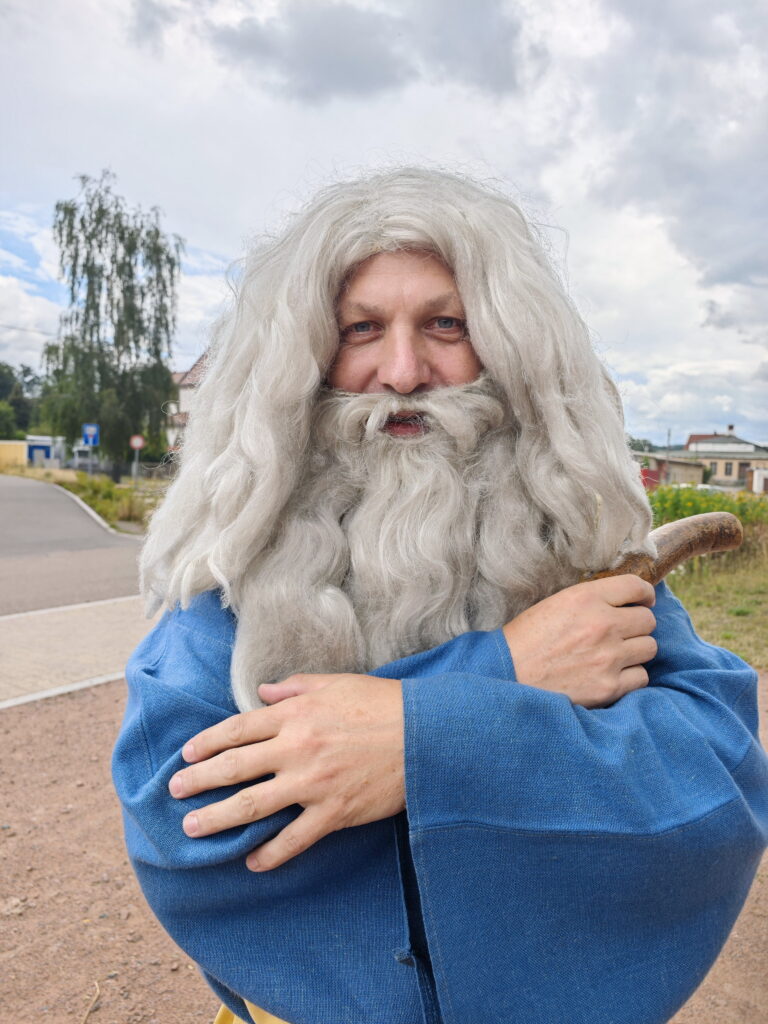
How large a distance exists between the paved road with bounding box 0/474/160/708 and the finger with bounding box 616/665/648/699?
5.51 m

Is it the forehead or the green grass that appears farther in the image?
the green grass

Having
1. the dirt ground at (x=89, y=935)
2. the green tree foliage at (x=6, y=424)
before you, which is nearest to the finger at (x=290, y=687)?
the dirt ground at (x=89, y=935)

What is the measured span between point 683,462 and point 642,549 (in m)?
61.1

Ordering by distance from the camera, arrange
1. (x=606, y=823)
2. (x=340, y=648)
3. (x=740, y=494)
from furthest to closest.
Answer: (x=740, y=494), (x=340, y=648), (x=606, y=823)

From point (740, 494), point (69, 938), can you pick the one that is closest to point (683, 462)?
point (740, 494)

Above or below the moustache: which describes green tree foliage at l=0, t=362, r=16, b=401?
above

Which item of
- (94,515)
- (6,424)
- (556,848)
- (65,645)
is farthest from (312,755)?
(6,424)

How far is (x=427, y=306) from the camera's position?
1.61 meters

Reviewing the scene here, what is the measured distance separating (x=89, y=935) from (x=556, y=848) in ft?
8.96

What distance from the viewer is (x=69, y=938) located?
325 centimetres

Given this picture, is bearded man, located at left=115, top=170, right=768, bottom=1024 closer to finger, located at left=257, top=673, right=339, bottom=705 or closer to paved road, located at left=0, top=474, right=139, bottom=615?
finger, located at left=257, top=673, right=339, bottom=705

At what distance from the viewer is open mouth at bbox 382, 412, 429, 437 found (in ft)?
5.34

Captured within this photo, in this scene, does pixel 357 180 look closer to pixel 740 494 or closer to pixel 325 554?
pixel 325 554

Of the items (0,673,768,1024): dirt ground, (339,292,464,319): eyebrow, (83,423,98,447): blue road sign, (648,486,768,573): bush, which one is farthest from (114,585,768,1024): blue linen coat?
(83,423,98,447): blue road sign
